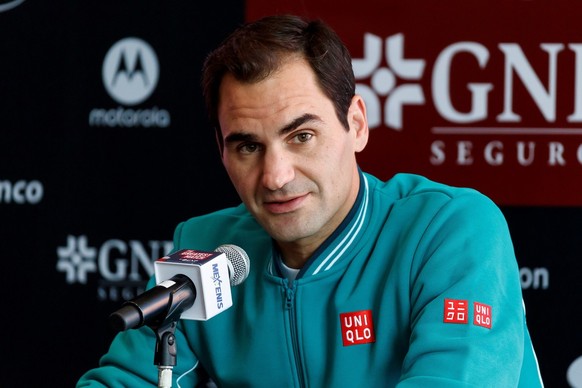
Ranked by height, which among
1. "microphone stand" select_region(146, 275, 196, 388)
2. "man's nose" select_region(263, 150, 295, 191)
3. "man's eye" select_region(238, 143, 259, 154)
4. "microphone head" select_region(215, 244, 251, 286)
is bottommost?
"microphone stand" select_region(146, 275, 196, 388)

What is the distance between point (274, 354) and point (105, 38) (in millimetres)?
1431

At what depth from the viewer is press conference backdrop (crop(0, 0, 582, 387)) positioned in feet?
8.39

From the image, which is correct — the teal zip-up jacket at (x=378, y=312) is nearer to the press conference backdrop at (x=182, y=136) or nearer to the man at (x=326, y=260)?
the man at (x=326, y=260)

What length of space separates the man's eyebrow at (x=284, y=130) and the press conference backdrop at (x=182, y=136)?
40.9 inches

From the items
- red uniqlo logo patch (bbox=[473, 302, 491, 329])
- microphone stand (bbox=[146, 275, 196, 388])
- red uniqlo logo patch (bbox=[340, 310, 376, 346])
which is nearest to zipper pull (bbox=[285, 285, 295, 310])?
red uniqlo logo patch (bbox=[340, 310, 376, 346])

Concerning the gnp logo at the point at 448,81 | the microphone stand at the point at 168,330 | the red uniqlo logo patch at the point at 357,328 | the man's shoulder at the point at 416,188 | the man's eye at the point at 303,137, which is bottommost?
the red uniqlo logo patch at the point at 357,328

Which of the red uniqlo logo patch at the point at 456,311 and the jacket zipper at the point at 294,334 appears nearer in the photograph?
the red uniqlo logo patch at the point at 456,311

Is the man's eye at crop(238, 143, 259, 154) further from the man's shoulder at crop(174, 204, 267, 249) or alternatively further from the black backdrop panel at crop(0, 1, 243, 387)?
the black backdrop panel at crop(0, 1, 243, 387)

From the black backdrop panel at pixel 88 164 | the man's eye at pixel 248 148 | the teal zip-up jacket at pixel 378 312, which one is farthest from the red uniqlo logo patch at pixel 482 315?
the black backdrop panel at pixel 88 164

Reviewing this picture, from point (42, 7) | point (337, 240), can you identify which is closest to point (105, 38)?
point (42, 7)

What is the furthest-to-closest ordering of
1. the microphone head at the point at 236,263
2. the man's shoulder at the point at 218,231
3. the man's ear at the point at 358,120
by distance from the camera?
the man's shoulder at the point at 218,231 < the man's ear at the point at 358,120 < the microphone head at the point at 236,263

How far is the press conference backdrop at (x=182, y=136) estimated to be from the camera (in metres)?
2.56

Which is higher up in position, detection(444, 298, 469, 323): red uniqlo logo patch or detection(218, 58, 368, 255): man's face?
detection(218, 58, 368, 255): man's face

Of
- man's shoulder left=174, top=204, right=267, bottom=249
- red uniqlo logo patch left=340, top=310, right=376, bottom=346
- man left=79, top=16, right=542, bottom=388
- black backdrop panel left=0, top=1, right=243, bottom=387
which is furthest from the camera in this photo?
black backdrop panel left=0, top=1, right=243, bottom=387
